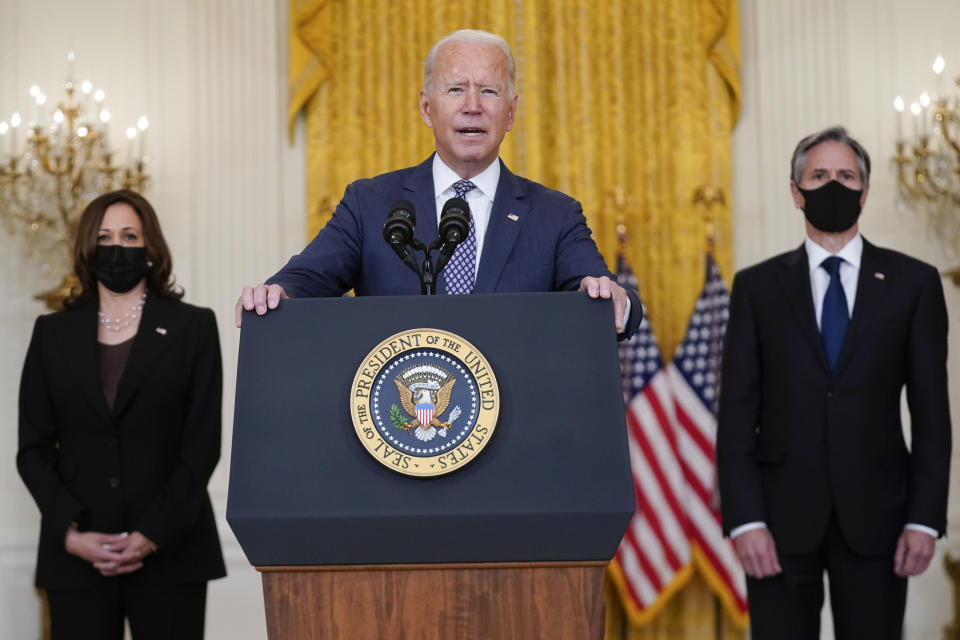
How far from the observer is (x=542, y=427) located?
1970 mm

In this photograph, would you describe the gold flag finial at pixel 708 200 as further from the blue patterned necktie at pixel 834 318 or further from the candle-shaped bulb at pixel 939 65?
the blue patterned necktie at pixel 834 318

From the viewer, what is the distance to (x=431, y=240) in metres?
2.61

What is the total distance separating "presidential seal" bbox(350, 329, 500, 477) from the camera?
1.96 m

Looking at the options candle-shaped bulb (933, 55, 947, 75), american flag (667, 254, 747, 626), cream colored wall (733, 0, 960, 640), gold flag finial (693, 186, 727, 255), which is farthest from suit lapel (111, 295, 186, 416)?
candle-shaped bulb (933, 55, 947, 75)

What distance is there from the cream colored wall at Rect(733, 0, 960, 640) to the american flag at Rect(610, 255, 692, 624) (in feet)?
3.21

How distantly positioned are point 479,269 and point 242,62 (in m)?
4.23

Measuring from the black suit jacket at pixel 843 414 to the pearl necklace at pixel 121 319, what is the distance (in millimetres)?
1993

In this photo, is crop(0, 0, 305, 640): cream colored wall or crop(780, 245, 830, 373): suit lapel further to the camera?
crop(0, 0, 305, 640): cream colored wall

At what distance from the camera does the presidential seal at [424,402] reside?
1959mm

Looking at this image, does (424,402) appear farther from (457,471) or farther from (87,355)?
(87,355)

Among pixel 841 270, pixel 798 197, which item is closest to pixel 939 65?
pixel 798 197

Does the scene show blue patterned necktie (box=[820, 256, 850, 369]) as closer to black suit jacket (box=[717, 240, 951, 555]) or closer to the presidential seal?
black suit jacket (box=[717, 240, 951, 555])

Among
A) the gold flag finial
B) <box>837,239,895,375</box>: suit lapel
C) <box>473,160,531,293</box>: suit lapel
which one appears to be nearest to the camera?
<box>473,160,531,293</box>: suit lapel

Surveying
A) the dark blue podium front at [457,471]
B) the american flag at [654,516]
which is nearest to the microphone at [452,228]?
the dark blue podium front at [457,471]
